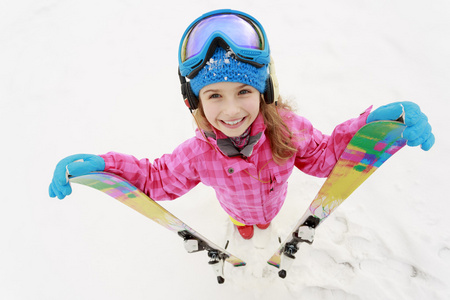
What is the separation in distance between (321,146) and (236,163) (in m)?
0.47

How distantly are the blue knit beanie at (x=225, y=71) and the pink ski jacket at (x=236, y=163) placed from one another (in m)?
0.22

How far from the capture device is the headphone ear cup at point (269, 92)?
1.18m

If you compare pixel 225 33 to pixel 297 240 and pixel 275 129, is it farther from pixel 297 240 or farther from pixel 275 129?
pixel 297 240

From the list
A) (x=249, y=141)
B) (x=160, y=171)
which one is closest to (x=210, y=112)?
(x=249, y=141)

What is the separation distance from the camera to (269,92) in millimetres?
1201

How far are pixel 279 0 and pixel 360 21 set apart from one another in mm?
1107

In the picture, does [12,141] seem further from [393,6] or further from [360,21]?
[393,6]

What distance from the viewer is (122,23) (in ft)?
13.3

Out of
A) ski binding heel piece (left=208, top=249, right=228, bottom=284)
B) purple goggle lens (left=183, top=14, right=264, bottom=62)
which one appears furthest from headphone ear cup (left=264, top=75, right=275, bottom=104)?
ski binding heel piece (left=208, top=249, right=228, bottom=284)

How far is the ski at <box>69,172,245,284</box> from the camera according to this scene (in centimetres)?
133

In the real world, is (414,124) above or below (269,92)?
above

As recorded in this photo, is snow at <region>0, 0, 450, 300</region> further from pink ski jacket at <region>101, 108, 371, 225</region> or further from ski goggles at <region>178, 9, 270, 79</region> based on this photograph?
ski goggles at <region>178, 9, 270, 79</region>

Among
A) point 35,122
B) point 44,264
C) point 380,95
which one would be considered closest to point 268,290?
point 44,264

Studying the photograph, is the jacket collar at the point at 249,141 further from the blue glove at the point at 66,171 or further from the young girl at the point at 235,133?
the blue glove at the point at 66,171
